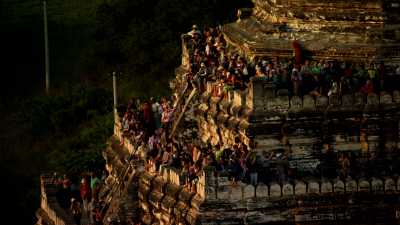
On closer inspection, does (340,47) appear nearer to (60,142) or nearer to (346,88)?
(346,88)

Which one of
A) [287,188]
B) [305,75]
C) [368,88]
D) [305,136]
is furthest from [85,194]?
[368,88]

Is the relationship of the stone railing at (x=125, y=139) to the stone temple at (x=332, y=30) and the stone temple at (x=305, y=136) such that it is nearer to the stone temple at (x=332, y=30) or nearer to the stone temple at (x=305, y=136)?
the stone temple at (x=305, y=136)

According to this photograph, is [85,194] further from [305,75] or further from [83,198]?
[305,75]

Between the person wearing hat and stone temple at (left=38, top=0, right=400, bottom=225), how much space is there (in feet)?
8.14

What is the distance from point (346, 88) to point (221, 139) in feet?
12.3

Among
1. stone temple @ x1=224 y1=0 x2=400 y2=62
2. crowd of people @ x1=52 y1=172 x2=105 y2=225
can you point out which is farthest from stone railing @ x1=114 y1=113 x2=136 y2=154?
stone temple @ x1=224 y1=0 x2=400 y2=62

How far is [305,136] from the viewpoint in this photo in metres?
59.2

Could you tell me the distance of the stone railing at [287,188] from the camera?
57.8 metres

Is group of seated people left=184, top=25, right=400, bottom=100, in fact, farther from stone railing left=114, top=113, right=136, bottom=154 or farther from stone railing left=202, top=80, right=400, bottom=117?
stone railing left=114, top=113, right=136, bottom=154

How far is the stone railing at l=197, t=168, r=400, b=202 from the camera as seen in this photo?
5778 centimetres

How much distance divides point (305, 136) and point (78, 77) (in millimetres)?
35437

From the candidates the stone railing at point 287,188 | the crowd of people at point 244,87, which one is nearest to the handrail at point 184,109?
the crowd of people at point 244,87

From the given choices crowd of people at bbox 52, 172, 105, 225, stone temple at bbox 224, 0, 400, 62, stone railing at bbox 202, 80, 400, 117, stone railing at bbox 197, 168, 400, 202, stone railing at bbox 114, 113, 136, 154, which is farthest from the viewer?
stone railing at bbox 114, 113, 136, 154

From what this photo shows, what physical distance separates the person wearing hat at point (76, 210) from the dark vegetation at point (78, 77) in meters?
14.3
